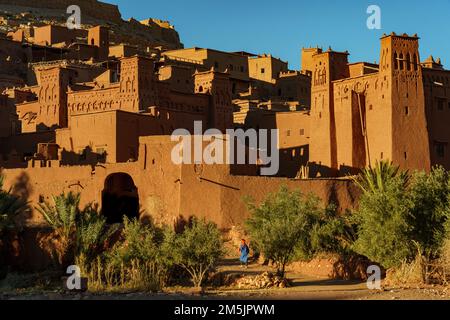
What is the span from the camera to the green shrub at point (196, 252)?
98.9ft

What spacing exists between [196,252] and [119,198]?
11.1 metres

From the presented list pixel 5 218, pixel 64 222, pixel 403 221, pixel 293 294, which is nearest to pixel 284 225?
pixel 403 221

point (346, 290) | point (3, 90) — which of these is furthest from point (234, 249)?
point (3, 90)

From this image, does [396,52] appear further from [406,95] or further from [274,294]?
[274,294]

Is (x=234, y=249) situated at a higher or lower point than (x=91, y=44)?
lower

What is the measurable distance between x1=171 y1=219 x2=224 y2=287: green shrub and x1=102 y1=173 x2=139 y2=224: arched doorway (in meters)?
9.73

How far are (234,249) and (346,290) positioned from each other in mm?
8495

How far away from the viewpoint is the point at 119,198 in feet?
133

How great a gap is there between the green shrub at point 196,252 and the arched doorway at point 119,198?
9730 mm

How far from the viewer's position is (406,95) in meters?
44.6

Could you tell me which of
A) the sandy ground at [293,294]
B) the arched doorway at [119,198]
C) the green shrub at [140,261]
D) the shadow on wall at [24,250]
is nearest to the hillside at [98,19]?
the arched doorway at [119,198]

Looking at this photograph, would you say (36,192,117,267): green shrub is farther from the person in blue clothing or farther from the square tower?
the square tower

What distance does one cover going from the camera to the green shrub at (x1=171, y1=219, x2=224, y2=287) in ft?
98.9

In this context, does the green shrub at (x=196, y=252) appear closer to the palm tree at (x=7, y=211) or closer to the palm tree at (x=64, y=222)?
the palm tree at (x=64, y=222)
